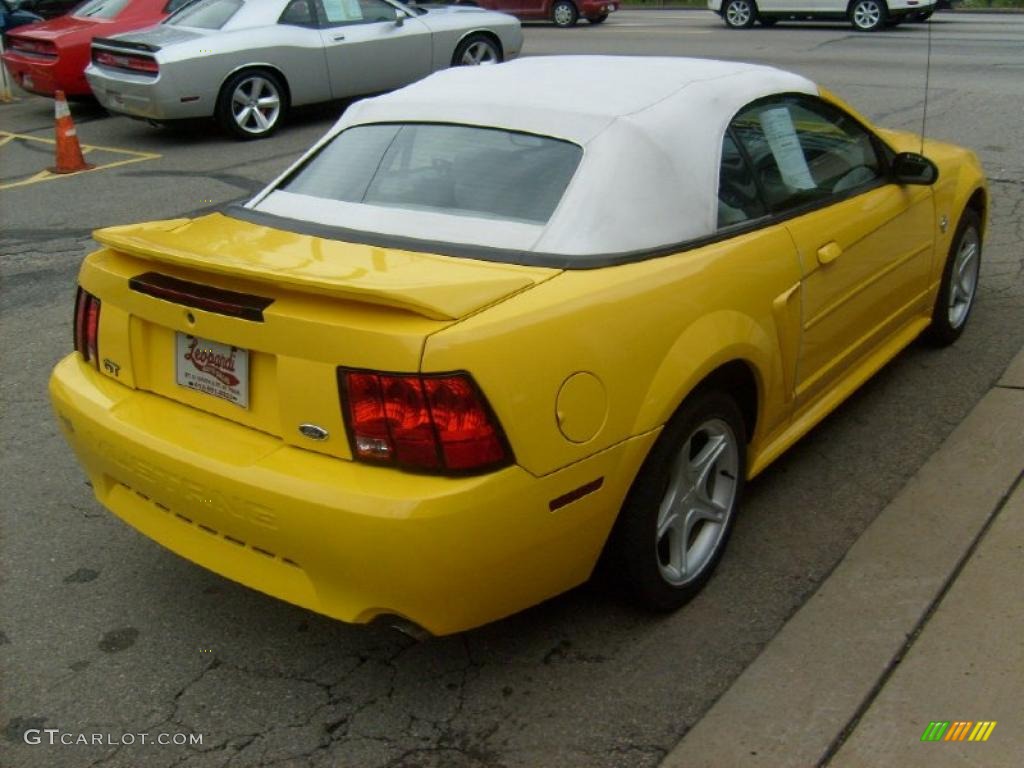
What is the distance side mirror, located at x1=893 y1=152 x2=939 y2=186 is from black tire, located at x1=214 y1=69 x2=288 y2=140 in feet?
27.0

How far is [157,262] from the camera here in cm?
330

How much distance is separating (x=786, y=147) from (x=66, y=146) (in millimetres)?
8160

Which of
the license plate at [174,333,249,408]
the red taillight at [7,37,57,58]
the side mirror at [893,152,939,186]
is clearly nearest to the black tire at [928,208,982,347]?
the side mirror at [893,152,939,186]

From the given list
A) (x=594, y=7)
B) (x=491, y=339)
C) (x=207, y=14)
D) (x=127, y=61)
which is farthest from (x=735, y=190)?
(x=594, y=7)

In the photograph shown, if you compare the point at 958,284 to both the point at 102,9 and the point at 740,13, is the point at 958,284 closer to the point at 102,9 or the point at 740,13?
the point at 102,9

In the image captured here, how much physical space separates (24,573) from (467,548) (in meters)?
1.87

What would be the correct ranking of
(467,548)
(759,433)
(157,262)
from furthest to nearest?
(759,433)
(157,262)
(467,548)

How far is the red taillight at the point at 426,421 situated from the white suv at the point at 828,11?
1911 cm

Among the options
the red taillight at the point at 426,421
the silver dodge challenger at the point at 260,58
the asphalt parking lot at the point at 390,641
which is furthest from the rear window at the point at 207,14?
the red taillight at the point at 426,421

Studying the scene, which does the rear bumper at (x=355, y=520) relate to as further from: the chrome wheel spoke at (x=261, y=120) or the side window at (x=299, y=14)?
the side window at (x=299, y=14)

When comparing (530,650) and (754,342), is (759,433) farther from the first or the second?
(530,650)

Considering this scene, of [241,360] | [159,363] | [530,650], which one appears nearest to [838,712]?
[530,650]

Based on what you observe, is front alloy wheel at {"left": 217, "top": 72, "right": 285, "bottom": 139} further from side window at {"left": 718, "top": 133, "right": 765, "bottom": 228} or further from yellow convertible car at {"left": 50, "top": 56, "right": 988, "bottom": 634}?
side window at {"left": 718, "top": 133, "right": 765, "bottom": 228}

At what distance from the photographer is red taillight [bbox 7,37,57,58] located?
41.8 ft
